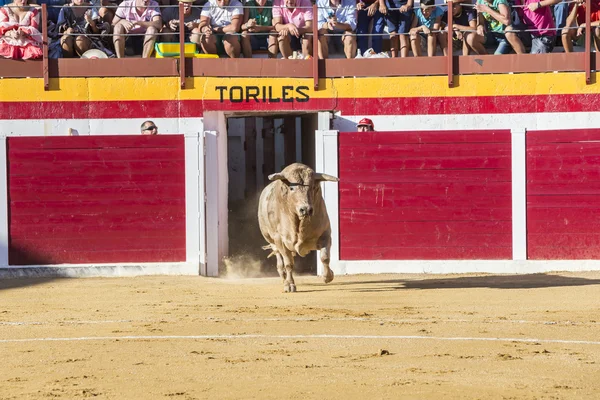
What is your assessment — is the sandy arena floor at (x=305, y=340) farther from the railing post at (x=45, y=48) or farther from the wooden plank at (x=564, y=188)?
the railing post at (x=45, y=48)

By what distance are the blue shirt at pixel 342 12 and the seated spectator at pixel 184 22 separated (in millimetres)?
1501

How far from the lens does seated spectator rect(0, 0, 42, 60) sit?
44.3 feet

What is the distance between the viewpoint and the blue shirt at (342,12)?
14.2 m

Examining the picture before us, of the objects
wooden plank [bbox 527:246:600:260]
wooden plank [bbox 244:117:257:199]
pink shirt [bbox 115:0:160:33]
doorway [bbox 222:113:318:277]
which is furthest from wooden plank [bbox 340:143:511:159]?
wooden plank [bbox 244:117:257:199]

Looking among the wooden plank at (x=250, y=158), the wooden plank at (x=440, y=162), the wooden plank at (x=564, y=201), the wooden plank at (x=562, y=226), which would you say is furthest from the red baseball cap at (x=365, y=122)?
the wooden plank at (x=250, y=158)

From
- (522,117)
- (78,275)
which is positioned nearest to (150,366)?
(78,275)

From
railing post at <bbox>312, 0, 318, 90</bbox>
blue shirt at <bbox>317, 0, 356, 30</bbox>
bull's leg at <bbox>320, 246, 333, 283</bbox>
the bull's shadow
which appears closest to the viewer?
bull's leg at <bbox>320, 246, 333, 283</bbox>

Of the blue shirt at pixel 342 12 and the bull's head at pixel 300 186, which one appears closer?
the bull's head at pixel 300 186

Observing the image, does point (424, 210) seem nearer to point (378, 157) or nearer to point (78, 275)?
point (378, 157)

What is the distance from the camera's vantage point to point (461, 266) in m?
13.2

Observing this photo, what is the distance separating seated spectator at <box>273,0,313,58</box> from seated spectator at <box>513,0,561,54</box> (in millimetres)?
2463

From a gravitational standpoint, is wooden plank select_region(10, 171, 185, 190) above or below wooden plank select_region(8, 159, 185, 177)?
below

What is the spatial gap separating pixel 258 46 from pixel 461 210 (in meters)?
3.31

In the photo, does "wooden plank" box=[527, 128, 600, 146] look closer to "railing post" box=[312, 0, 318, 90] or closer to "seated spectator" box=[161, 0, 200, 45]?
"railing post" box=[312, 0, 318, 90]
